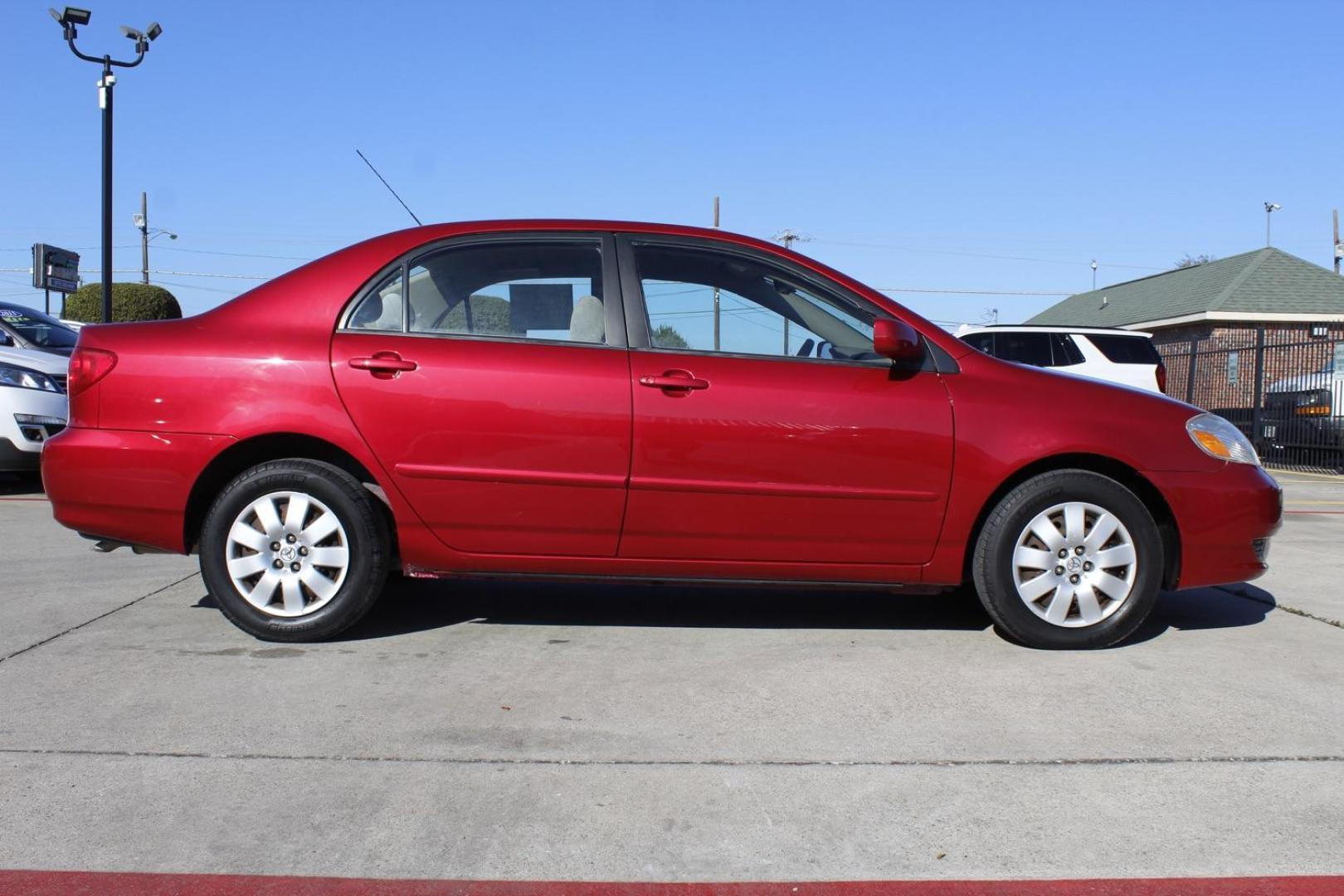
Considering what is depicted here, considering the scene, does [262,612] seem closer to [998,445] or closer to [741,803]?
[741,803]

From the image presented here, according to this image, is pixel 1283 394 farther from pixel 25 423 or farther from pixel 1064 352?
pixel 25 423

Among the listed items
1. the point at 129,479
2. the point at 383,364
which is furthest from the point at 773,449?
the point at 129,479

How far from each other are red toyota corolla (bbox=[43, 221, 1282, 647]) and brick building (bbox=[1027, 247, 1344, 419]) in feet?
53.4

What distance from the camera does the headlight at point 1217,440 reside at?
4770 mm

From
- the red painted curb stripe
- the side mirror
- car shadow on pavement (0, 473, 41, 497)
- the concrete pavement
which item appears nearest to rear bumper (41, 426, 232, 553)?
the concrete pavement

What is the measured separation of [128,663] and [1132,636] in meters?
3.98

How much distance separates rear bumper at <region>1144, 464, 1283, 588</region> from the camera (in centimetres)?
469

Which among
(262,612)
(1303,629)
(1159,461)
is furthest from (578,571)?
(1303,629)

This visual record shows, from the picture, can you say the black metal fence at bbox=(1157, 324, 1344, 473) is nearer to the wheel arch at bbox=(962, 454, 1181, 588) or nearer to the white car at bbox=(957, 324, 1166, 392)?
the white car at bbox=(957, 324, 1166, 392)

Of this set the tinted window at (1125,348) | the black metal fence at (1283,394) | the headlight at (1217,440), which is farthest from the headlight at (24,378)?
the black metal fence at (1283,394)

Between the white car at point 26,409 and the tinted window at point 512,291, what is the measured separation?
5905 millimetres

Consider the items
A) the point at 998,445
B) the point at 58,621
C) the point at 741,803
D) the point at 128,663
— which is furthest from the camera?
the point at 58,621

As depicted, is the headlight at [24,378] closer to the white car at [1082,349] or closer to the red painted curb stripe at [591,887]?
the red painted curb stripe at [591,887]

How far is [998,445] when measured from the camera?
4570 millimetres
